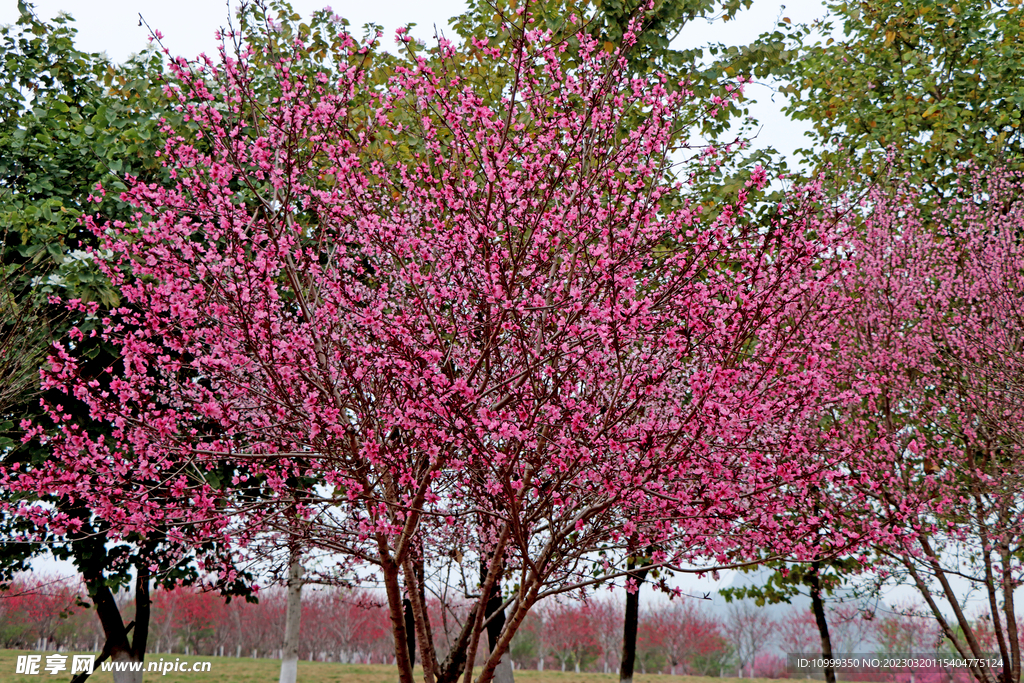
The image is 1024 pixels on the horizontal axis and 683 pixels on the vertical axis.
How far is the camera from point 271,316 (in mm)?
6035

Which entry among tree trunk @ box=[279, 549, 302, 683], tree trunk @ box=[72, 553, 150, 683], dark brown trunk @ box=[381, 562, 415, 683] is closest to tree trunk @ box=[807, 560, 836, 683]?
dark brown trunk @ box=[381, 562, 415, 683]

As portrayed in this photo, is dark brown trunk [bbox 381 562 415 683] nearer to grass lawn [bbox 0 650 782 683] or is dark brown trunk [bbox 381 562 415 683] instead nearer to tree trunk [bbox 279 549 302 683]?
tree trunk [bbox 279 549 302 683]

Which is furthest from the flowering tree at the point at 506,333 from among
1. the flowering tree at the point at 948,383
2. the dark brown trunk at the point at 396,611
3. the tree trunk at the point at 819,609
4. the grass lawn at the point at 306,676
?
the grass lawn at the point at 306,676

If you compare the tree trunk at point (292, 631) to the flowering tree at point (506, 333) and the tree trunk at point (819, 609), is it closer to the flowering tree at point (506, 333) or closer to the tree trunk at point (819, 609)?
the flowering tree at point (506, 333)

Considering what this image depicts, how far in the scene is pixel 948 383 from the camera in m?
13.1

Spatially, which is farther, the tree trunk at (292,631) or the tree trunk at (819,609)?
the tree trunk at (819,609)

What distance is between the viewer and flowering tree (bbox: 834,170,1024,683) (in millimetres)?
11109

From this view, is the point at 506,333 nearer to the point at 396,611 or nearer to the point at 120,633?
the point at 396,611

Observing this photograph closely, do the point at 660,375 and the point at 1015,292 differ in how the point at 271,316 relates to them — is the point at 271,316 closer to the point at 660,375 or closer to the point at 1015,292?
the point at 660,375

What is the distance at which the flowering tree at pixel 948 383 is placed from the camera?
1111 cm

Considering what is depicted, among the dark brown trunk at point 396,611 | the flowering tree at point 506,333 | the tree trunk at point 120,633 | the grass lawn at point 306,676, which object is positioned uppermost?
the flowering tree at point 506,333

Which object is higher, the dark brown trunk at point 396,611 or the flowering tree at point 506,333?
the flowering tree at point 506,333

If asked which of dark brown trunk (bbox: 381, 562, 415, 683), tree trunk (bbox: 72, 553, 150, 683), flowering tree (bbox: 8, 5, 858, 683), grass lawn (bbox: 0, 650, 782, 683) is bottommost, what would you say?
grass lawn (bbox: 0, 650, 782, 683)

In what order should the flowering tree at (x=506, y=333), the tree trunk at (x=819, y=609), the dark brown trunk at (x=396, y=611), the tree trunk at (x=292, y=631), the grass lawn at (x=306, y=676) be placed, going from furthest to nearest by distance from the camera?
the grass lawn at (x=306, y=676) → the tree trunk at (x=819, y=609) → the tree trunk at (x=292, y=631) → the dark brown trunk at (x=396, y=611) → the flowering tree at (x=506, y=333)
